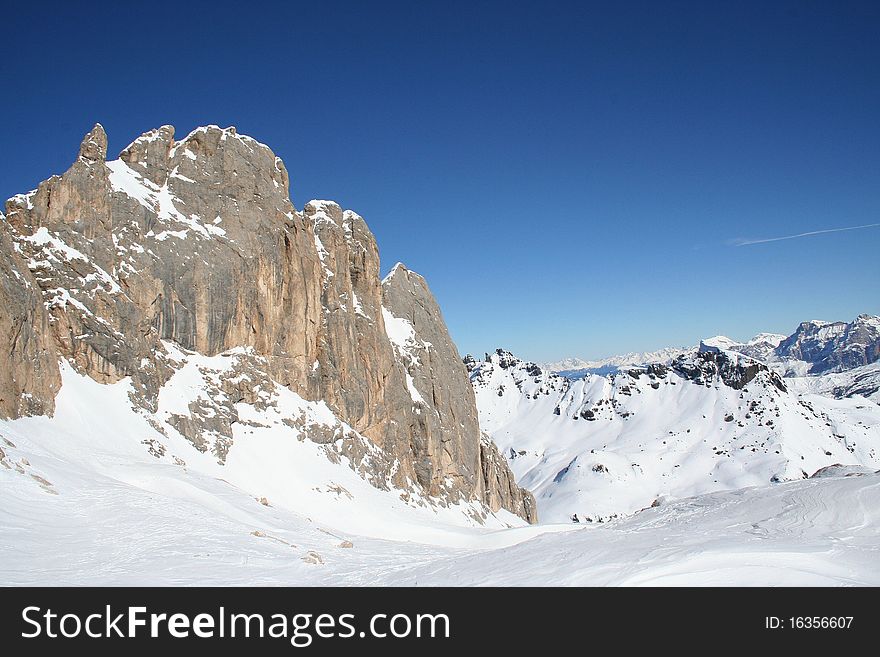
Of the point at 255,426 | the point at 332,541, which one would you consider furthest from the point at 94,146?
the point at 332,541

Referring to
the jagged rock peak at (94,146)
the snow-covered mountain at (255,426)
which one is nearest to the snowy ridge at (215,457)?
the snow-covered mountain at (255,426)

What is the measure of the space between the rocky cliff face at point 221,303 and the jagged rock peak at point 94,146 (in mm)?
120

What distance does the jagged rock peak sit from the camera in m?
52.5

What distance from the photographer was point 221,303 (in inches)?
2339

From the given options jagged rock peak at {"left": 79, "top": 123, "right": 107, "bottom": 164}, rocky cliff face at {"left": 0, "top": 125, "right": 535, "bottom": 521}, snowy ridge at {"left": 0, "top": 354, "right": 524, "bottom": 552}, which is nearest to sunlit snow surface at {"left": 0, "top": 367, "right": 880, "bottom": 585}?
snowy ridge at {"left": 0, "top": 354, "right": 524, "bottom": 552}

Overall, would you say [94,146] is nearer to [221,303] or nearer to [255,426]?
[221,303]

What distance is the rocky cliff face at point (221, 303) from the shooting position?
45688mm

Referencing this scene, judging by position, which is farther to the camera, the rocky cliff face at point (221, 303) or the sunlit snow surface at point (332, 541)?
the rocky cliff face at point (221, 303)

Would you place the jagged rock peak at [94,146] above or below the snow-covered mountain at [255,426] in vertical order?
above

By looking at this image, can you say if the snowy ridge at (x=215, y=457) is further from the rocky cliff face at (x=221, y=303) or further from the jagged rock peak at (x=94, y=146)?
the jagged rock peak at (x=94, y=146)

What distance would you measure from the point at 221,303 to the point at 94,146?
735 inches

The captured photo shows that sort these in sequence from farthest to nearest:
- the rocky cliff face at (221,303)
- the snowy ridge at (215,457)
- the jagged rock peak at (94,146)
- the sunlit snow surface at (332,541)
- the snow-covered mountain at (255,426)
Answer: the jagged rock peak at (94,146) < the rocky cliff face at (221,303) < the snowy ridge at (215,457) < the snow-covered mountain at (255,426) < the sunlit snow surface at (332,541)

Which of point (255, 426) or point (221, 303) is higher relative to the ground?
point (221, 303)
